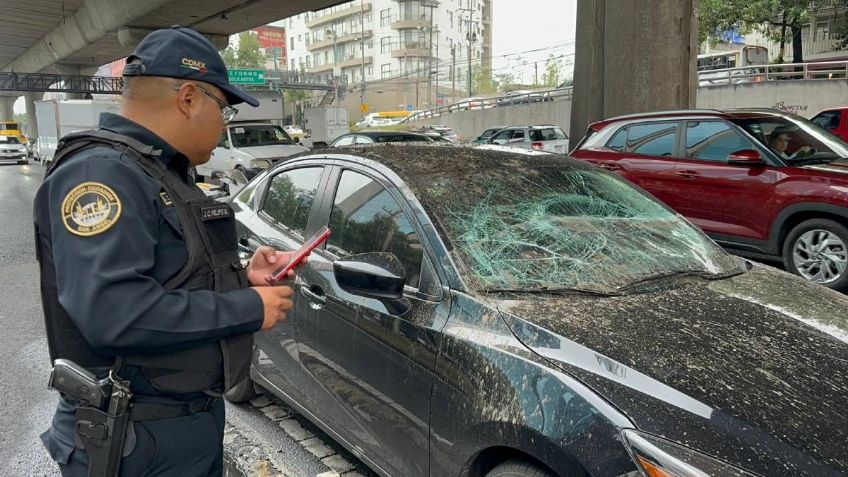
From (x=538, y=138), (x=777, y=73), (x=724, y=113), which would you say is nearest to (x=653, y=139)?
(x=724, y=113)

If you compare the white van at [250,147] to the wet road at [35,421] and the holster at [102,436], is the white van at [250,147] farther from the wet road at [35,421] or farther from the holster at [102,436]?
the holster at [102,436]

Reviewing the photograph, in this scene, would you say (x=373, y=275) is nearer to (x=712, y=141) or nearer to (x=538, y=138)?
(x=712, y=141)

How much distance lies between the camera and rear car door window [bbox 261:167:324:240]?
3336 millimetres

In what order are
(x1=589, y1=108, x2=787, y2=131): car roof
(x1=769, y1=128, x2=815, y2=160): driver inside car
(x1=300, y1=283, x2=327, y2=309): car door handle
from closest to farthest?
(x1=300, y1=283, x2=327, y2=309): car door handle
(x1=769, y1=128, x2=815, y2=160): driver inside car
(x1=589, y1=108, x2=787, y2=131): car roof

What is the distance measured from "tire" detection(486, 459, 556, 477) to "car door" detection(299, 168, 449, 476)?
14.2 inches

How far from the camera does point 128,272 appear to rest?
4.44 feet

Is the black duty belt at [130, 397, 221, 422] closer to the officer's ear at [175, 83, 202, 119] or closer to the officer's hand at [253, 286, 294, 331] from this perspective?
the officer's hand at [253, 286, 294, 331]

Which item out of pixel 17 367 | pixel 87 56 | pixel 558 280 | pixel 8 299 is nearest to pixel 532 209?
pixel 558 280

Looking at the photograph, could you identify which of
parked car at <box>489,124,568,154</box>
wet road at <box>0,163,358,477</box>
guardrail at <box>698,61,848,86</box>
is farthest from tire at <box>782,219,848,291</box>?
guardrail at <box>698,61,848,86</box>

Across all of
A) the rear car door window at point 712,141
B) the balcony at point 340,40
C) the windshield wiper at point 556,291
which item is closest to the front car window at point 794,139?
the rear car door window at point 712,141

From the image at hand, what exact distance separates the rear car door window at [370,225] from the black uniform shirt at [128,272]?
108 centimetres

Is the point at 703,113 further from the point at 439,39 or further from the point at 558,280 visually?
the point at 439,39

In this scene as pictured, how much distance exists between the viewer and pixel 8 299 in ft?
21.2

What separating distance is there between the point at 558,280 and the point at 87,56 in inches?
1422
